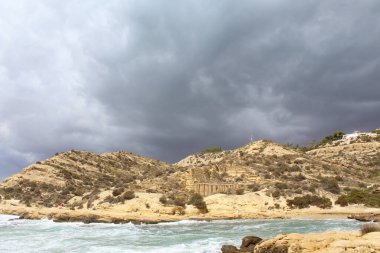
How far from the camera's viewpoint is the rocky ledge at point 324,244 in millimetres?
11352

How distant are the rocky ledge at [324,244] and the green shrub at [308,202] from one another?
2694 centimetres

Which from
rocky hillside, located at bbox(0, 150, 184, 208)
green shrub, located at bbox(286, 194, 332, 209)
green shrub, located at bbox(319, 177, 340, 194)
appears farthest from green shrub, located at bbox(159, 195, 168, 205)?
green shrub, located at bbox(319, 177, 340, 194)

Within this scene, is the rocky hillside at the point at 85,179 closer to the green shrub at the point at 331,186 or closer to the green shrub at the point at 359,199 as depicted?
the green shrub at the point at 331,186

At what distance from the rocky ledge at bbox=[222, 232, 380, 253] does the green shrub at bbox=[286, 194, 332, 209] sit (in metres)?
26.9

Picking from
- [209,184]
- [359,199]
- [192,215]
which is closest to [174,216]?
→ [192,215]

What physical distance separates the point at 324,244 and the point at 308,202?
30.2 metres

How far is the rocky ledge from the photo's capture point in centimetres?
1135

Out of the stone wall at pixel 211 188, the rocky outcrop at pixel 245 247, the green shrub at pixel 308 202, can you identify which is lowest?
the rocky outcrop at pixel 245 247

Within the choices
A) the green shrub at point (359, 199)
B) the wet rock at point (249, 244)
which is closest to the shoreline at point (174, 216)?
the green shrub at point (359, 199)

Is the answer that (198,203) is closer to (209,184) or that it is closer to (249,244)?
(209,184)

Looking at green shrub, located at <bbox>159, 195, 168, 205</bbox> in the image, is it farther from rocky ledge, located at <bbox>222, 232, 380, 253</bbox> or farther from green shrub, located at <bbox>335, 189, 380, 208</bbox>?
rocky ledge, located at <bbox>222, 232, 380, 253</bbox>

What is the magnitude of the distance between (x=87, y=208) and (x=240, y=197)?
16892mm

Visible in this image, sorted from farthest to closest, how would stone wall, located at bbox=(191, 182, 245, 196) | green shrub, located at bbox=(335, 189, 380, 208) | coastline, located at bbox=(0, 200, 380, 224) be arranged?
stone wall, located at bbox=(191, 182, 245, 196) → green shrub, located at bbox=(335, 189, 380, 208) → coastline, located at bbox=(0, 200, 380, 224)

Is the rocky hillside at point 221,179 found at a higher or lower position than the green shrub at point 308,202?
higher
